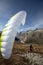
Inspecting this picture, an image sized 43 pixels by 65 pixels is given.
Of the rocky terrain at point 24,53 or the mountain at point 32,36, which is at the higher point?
the mountain at point 32,36

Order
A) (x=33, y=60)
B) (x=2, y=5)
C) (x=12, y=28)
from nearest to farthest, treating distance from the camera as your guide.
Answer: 1. (x=12, y=28)
2. (x=33, y=60)
3. (x=2, y=5)

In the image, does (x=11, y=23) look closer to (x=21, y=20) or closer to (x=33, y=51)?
(x=21, y=20)

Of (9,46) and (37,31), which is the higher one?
(37,31)

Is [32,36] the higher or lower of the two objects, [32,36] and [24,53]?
the higher

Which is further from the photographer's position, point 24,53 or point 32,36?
point 32,36

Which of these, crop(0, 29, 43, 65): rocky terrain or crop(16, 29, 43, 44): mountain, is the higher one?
crop(16, 29, 43, 44): mountain

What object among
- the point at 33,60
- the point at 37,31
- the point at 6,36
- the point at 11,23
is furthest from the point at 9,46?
the point at 37,31

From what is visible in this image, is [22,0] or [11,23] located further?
[22,0]

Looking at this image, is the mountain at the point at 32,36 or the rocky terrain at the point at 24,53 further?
the mountain at the point at 32,36

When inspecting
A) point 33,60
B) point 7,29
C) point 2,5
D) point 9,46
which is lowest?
point 33,60

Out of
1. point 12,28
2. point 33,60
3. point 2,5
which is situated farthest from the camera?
point 2,5

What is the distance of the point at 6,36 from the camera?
3.40 m

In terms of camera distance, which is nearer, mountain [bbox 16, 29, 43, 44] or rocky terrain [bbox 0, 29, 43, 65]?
rocky terrain [bbox 0, 29, 43, 65]

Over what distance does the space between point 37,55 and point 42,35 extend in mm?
578
